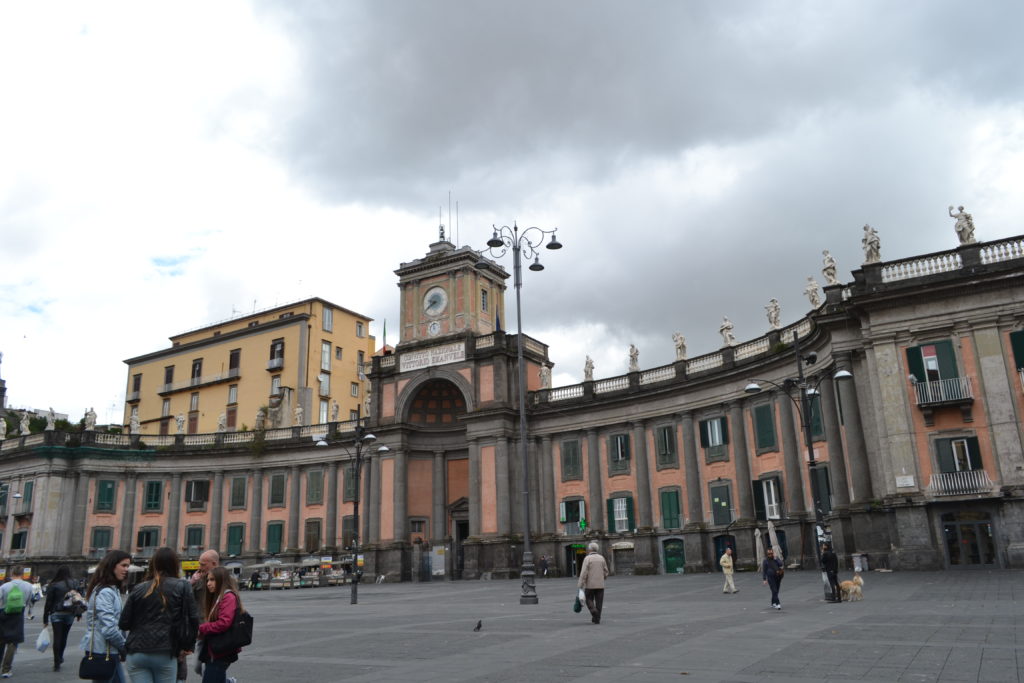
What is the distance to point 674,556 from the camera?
4450cm

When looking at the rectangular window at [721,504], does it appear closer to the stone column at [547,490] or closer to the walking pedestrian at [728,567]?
the stone column at [547,490]

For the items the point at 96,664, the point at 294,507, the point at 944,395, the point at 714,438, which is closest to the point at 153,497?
the point at 294,507

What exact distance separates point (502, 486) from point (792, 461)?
18.2 meters

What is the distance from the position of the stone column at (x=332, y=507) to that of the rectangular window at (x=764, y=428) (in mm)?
31180

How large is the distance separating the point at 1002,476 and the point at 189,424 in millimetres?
64174

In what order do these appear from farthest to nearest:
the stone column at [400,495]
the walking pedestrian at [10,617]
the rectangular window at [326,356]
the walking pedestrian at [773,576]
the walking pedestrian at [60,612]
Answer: the rectangular window at [326,356] → the stone column at [400,495] → the walking pedestrian at [773,576] → the walking pedestrian at [60,612] → the walking pedestrian at [10,617]

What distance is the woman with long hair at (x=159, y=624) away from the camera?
7.42 m

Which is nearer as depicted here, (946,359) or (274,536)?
(946,359)

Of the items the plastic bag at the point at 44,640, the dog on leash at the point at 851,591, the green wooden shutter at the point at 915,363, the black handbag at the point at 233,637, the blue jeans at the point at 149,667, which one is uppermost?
the green wooden shutter at the point at 915,363

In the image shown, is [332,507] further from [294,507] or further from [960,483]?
[960,483]

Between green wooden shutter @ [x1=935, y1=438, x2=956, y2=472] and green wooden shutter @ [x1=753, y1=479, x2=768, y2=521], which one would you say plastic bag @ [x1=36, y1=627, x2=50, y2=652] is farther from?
green wooden shutter @ [x1=753, y1=479, x2=768, y2=521]

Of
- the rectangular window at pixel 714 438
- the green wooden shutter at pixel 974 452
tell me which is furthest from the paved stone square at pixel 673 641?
the rectangular window at pixel 714 438

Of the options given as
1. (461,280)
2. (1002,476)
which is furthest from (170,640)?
(461,280)

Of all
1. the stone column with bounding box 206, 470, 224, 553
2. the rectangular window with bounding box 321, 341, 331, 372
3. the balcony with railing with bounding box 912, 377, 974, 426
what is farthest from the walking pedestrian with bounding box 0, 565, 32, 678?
the rectangular window with bounding box 321, 341, 331, 372
